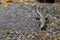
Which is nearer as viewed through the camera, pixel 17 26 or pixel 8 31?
pixel 8 31

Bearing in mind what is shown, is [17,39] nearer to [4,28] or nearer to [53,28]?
[4,28]

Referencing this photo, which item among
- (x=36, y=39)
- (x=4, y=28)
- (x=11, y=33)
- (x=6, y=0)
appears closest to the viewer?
(x=36, y=39)

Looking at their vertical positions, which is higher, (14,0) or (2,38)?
(2,38)

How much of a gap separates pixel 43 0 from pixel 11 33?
7.13 metres

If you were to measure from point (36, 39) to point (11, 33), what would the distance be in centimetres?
78

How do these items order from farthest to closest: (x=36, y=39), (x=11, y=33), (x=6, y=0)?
(x=6, y=0)
(x=11, y=33)
(x=36, y=39)

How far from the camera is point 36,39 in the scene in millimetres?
4605

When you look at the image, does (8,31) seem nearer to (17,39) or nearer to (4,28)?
(4,28)

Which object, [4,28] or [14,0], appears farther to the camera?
[14,0]

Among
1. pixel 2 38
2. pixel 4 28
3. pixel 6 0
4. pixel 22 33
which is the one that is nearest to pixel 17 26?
pixel 4 28

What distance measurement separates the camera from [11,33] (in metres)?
5.13

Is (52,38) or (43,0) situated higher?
(52,38)

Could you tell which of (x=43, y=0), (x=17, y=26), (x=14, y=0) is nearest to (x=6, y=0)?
(x=14, y=0)

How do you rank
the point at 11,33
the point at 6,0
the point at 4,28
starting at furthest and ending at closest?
1. the point at 6,0
2. the point at 4,28
3. the point at 11,33
